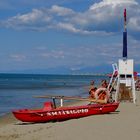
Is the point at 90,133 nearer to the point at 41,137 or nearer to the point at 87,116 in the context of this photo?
the point at 41,137

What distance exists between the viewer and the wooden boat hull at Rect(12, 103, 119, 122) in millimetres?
16078

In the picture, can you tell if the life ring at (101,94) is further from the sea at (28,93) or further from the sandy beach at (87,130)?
the sea at (28,93)

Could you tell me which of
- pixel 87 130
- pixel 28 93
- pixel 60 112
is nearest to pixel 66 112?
pixel 60 112

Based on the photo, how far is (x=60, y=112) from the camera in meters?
16.4

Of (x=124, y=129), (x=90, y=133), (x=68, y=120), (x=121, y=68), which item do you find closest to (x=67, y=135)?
(x=90, y=133)

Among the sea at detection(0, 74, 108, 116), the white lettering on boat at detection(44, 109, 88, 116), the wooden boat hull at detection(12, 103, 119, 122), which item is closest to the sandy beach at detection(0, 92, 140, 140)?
the wooden boat hull at detection(12, 103, 119, 122)

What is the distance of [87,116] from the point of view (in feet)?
54.6

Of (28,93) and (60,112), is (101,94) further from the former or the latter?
(28,93)

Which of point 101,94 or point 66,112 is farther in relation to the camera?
point 101,94

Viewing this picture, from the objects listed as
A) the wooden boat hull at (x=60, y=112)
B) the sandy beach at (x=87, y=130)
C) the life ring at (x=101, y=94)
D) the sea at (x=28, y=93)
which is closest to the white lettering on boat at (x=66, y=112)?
the wooden boat hull at (x=60, y=112)

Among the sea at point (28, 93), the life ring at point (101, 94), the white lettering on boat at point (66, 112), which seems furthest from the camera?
the sea at point (28, 93)

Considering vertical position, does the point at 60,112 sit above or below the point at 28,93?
below

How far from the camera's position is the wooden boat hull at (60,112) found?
16078 millimetres

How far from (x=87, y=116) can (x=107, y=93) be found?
75.9 inches
